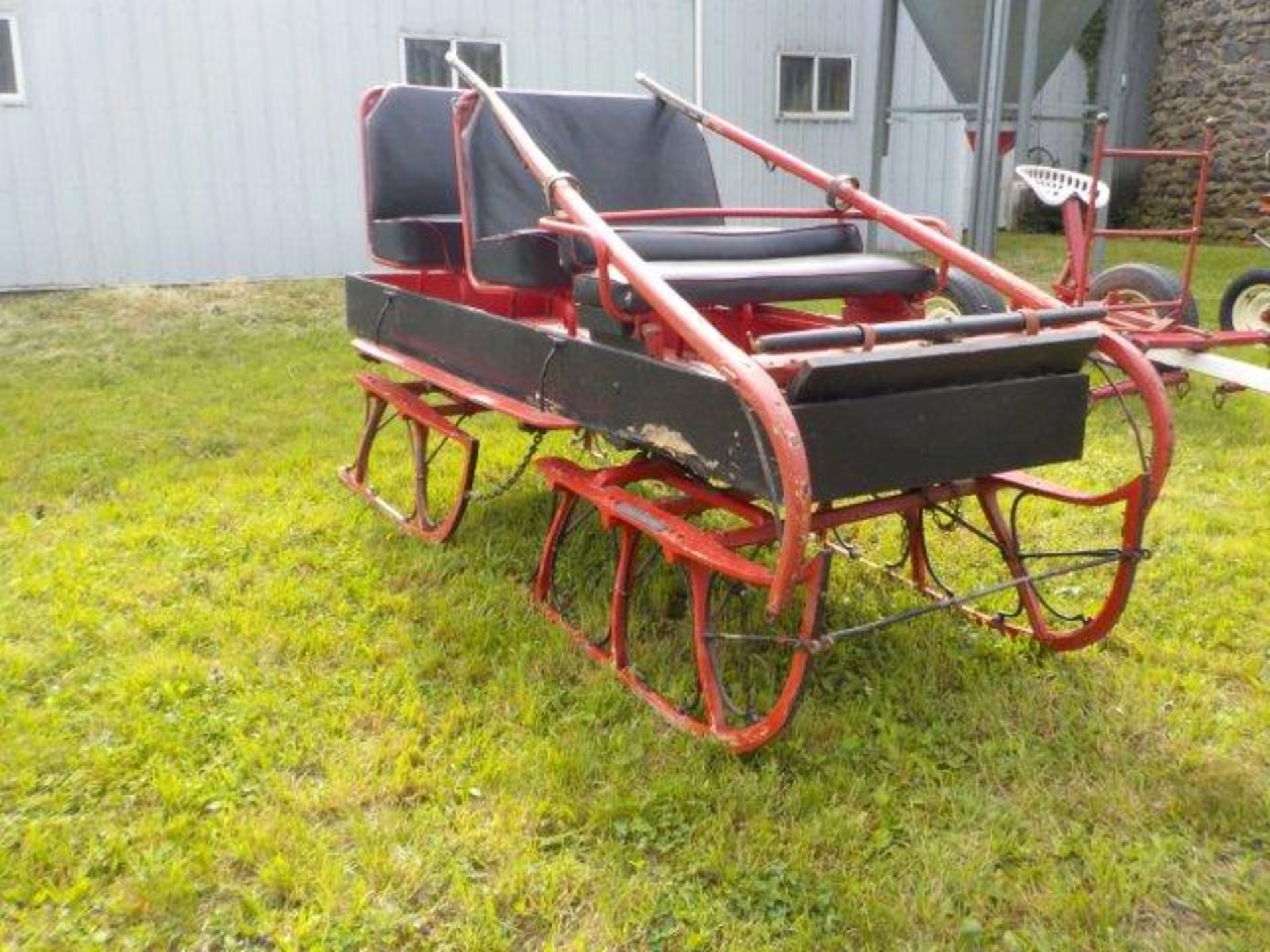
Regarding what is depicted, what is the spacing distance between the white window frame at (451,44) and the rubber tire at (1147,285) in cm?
526

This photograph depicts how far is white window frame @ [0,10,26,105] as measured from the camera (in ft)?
27.9

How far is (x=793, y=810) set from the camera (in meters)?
2.55

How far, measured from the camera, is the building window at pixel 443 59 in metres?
9.87

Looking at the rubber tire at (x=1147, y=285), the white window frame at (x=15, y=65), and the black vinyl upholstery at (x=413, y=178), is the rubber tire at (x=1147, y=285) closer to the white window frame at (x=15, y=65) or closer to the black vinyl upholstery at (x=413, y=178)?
the black vinyl upholstery at (x=413, y=178)

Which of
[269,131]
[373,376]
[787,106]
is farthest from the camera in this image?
[787,106]

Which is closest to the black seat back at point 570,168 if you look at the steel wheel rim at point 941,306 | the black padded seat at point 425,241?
the black padded seat at point 425,241

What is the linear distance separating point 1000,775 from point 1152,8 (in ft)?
49.1

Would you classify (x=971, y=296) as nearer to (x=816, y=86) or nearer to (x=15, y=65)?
(x=15, y=65)

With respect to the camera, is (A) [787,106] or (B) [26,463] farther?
(A) [787,106]

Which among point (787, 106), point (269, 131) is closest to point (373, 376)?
point (269, 131)

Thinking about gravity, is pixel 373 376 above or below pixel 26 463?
above

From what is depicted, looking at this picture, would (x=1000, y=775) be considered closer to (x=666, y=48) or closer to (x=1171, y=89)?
(x=666, y=48)

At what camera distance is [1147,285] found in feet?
20.5

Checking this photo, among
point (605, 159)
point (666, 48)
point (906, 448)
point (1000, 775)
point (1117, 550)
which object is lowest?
point (1000, 775)
